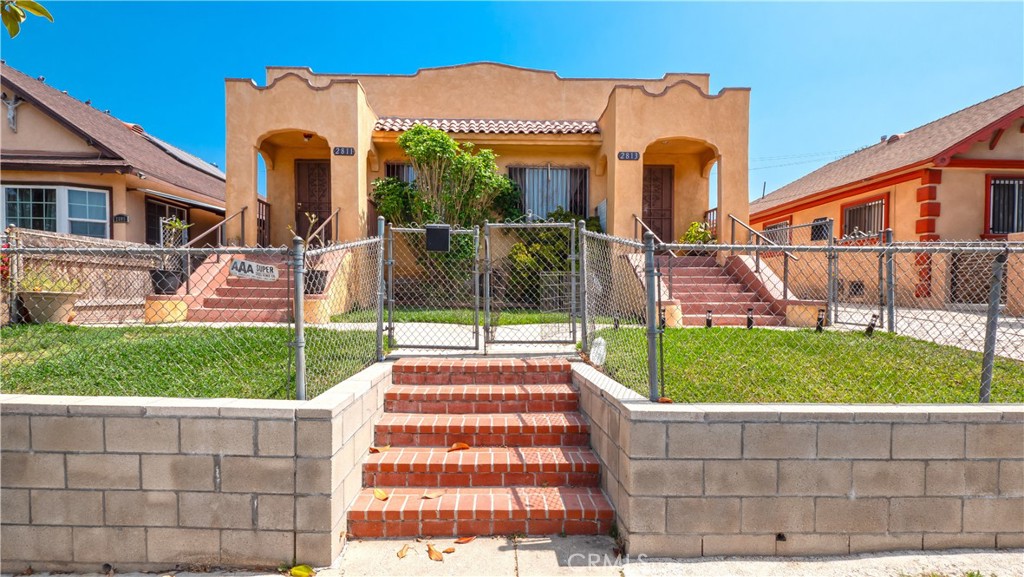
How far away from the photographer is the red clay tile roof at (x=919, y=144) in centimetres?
1187

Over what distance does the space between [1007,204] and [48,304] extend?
19703 millimetres

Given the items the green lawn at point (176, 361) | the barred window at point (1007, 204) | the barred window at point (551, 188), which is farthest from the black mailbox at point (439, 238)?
the barred window at point (1007, 204)

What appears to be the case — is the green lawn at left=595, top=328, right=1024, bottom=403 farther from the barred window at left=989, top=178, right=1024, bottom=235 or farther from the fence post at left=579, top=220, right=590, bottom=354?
the barred window at left=989, top=178, right=1024, bottom=235

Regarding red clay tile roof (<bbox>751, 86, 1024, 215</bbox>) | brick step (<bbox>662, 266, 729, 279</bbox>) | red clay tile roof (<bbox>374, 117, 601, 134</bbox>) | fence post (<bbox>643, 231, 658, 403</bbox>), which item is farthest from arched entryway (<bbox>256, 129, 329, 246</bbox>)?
red clay tile roof (<bbox>751, 86, 1024, 215</bbox>)

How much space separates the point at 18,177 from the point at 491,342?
13.0 metres

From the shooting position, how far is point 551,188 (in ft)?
38.9

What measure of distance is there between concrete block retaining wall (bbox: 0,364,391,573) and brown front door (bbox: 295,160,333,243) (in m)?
9.43

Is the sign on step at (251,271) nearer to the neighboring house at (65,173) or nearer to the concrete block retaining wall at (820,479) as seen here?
the concrete block retaining wall at (820,479)

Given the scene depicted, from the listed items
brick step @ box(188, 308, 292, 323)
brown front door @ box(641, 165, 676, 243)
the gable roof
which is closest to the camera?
brick step @ box(188, 308, 292, 323)

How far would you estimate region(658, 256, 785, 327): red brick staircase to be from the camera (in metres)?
7.93

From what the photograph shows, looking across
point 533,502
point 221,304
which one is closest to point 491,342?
point 533,502

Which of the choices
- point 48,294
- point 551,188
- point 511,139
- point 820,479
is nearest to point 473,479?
point 820,479

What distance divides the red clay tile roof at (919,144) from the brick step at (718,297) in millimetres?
7088

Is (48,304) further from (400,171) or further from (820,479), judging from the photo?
(820,479)
